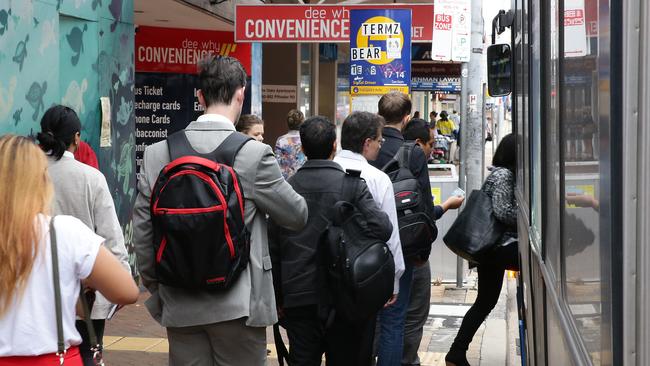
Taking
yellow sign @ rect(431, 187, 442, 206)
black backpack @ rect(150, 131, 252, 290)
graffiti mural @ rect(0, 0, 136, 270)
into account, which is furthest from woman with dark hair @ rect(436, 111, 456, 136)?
black backpack @ rect(150, 131, 252, 290)

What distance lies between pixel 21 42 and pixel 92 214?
3.36m

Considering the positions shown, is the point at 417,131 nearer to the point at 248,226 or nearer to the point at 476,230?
the point at 476,230

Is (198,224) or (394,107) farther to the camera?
(394,107)

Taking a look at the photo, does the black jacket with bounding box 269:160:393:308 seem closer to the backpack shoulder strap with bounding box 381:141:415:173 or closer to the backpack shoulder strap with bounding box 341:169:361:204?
the backpack shoulder strap with bounding box 341:169:361:204

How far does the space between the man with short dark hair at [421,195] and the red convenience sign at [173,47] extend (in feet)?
26.9

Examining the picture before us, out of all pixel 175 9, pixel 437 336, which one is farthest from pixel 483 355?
pixel 175 9

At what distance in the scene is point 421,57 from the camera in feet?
96.7

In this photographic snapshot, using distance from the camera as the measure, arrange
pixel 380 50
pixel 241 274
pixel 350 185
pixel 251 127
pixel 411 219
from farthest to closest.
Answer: pixel 380 50 < pixel 251 127 < pixel 411 219 < pixel 350 185 < pixel 241 274

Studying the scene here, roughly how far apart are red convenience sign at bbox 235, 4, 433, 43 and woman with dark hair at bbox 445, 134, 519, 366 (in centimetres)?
462

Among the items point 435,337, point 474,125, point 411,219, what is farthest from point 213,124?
point 474,125

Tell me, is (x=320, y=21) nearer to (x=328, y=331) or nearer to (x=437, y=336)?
(x=437, y=336)

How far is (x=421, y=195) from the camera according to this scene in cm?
660

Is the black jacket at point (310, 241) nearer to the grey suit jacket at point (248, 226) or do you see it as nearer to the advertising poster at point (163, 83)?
the grey suit jacket at point (248, 226)

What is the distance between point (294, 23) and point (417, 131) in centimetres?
513
